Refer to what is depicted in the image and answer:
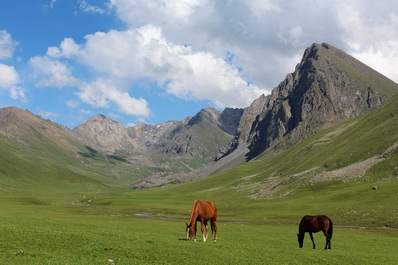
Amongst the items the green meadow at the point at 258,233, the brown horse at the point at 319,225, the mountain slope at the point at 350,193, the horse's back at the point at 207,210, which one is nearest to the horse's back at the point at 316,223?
the brown horse at the point at 319,225

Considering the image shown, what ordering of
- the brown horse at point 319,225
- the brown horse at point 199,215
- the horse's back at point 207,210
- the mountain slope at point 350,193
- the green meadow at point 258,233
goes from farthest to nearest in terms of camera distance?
the mountain slope at point 350,193 < the brown horse at point 319,225 < the horse's back at point 207,210 < the brown horse at point 199,215 < the green meadow at point 258,233

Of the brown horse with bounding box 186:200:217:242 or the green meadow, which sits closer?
→ the green meadow

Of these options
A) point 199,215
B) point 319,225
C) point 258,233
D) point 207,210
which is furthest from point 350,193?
point 199,215

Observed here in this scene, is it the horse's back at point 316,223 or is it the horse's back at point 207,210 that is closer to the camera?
the horse's back at point 207,210

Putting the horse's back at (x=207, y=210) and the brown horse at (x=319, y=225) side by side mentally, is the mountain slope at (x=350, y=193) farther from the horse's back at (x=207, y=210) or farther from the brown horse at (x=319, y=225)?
the horse's back at (x=207, y=210)

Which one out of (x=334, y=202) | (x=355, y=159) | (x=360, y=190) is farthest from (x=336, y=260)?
(x=355, y=159)

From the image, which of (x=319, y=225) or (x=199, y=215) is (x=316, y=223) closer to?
(x=319, y=225)

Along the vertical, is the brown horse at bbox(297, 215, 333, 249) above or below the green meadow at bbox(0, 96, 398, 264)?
above

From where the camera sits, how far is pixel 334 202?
126 metres

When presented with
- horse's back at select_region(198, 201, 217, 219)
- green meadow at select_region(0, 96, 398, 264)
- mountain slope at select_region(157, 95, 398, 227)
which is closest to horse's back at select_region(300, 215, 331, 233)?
green meadow at select_region(0, 96, 398, 264)

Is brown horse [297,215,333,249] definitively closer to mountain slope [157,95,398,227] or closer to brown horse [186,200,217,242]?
brown horse [186,200,217,242]

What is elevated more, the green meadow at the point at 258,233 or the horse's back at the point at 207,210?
the horse's back at the point at 207,210

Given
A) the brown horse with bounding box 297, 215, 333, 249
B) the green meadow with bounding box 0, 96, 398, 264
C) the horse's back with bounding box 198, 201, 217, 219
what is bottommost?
the green meadow with bounding box 0, 96, 398, 264

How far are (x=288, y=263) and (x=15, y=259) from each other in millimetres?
19776
